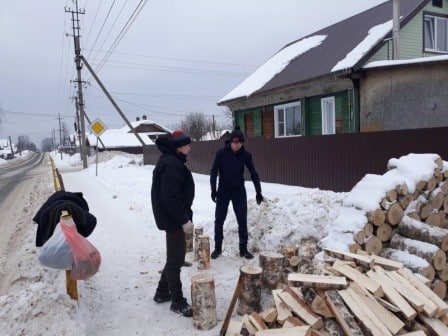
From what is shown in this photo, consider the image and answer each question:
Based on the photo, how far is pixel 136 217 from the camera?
8.70m

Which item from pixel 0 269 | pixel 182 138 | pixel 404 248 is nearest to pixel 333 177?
pixel 404 248

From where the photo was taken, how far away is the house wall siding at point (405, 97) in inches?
404

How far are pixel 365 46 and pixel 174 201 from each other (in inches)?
430

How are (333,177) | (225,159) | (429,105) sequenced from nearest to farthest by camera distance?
(225,159) < (333,177) < (429,105)

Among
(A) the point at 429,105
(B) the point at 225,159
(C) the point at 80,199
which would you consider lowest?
(C) the point at 80,199

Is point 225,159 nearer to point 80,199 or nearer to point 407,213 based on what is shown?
point 80,199

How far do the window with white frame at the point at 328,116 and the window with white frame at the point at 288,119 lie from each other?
1340mm

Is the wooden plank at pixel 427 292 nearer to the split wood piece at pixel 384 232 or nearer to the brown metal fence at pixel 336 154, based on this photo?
the split wood piece at pixel 384 232

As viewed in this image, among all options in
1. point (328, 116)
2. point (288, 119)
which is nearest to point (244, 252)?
point (328, 116)

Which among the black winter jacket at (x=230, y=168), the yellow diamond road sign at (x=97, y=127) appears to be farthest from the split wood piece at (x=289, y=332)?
the yellow diamond road sign at (x=97, y=127)

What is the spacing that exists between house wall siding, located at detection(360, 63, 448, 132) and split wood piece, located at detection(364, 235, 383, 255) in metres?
7.13

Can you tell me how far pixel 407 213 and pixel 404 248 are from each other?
50 centimetres

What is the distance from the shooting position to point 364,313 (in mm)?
3070

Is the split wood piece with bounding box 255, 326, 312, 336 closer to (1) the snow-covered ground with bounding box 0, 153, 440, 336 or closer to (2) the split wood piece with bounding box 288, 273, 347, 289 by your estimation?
(2) the split wood piece with bounding box 288, 273, 347, 289
